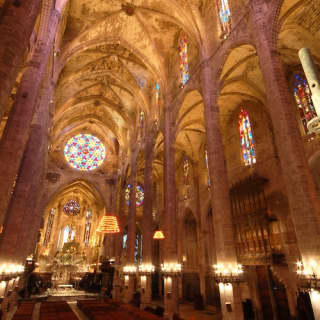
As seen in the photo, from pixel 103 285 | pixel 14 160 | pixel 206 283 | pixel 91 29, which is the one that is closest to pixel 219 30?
pixel 91 29

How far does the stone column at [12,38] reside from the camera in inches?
164

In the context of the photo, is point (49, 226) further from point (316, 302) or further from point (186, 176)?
point (316, 302)

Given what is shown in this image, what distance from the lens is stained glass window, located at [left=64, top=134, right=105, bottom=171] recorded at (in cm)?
2894

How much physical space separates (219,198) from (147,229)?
8.39 meters

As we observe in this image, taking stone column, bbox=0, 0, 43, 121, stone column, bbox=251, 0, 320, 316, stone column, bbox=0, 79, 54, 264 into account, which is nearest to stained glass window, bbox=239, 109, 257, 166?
stone column, bbox=251, 0, 320, 316

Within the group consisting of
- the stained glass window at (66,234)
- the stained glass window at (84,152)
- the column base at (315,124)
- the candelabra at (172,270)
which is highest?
the stained glass window at (84,152)

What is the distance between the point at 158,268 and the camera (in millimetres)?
25609

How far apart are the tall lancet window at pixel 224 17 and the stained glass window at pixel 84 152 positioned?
2184cm

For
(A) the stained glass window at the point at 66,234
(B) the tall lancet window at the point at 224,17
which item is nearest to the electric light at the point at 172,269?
(B) the tall lancet window at the point at 224,17

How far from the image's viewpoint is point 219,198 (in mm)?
9602

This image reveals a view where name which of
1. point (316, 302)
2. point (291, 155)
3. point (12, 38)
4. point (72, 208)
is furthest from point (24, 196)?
point (72, 208)

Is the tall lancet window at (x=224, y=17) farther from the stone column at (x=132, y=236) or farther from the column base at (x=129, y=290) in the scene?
the column base at (x=129, y=290)

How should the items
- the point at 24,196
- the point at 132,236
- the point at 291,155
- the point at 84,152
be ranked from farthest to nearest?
the point at 84,152 → the point at 132,236 → the point at 24,196 → the point at 291,155

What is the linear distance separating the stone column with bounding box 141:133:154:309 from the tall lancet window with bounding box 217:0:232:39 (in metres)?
9.68
